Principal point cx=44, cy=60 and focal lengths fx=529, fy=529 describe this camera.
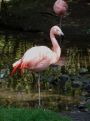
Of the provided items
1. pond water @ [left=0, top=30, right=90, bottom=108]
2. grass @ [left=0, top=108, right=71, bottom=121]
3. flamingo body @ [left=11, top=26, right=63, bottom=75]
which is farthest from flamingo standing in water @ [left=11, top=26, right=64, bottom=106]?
grass @ [left=0, top=108, right=71, bottom=121]

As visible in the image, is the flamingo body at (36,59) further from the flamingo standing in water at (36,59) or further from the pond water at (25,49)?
the pond water at (25,49)

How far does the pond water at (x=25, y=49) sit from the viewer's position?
1189cm

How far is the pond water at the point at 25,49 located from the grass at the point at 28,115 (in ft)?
6.36

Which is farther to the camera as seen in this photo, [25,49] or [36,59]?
[25,49]

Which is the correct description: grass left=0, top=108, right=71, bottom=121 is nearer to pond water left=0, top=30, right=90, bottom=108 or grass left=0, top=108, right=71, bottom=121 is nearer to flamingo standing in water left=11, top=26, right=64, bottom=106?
flamingo standing in water left=11, top=26, right=64, bottom=106

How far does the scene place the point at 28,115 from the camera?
24.0ft

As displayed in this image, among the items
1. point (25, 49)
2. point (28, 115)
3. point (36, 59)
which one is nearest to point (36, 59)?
point (36, 59)

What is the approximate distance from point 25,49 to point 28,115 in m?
6.70

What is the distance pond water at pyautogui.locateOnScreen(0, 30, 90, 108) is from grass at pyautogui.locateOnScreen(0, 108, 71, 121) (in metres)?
1.94

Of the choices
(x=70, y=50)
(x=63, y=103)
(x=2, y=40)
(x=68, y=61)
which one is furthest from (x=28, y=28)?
(x=63, y=103)

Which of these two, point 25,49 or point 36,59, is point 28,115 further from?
point 25,49

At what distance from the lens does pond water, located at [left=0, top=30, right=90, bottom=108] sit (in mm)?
11888

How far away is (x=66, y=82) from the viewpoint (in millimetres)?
10500

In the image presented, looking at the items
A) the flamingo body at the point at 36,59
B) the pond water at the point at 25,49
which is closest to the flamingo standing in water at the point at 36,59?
the flamingo body at the point at 36,59
